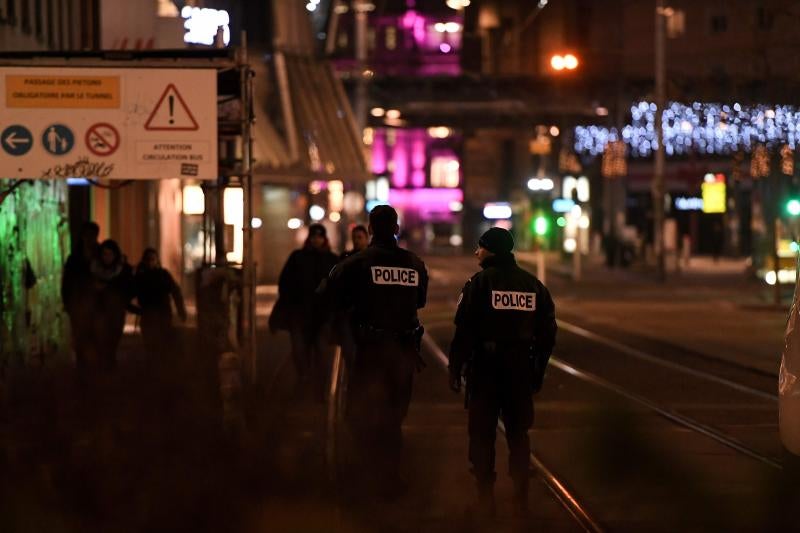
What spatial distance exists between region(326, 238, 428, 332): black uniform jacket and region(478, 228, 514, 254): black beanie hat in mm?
759

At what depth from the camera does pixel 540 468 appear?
10.9 metres

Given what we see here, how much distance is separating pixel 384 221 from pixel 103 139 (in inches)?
205

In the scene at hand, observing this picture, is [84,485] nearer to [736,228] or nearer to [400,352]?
[400,352]

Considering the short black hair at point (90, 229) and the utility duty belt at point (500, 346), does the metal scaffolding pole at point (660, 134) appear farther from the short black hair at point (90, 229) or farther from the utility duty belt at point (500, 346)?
the utility duty belt at point (500, 346)

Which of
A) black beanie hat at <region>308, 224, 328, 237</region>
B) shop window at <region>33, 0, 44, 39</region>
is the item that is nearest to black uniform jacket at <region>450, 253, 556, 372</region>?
black beanie hat at <region>308, 224, 328, 237</region>

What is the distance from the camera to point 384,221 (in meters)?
9.70

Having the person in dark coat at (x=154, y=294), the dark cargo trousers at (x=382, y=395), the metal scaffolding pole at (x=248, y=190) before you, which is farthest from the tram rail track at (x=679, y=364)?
the dark cargo trousers at (x=382, y=395)

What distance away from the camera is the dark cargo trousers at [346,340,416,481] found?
959cm

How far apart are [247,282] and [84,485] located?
5.10 m

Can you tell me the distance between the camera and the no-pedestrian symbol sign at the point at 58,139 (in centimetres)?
1395

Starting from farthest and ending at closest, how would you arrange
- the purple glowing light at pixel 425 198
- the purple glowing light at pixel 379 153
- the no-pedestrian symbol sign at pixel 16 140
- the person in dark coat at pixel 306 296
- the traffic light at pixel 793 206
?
the purple glowing light at pixel 425 198 < the purple glowing light at pixel 379 153 < the traffic light at pixel 793 206 < the person in dark coat at pixel 306 296 < the no-pedestrian symbol sign at pixel 16 140

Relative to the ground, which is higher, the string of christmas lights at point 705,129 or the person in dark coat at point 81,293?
the string of christmas lights at point 705,129

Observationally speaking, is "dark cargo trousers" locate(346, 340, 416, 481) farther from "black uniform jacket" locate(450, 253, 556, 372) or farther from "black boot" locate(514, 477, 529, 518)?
"black boot" locate(514, 477, 529, 518)

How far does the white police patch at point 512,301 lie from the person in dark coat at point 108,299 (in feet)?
28.3
